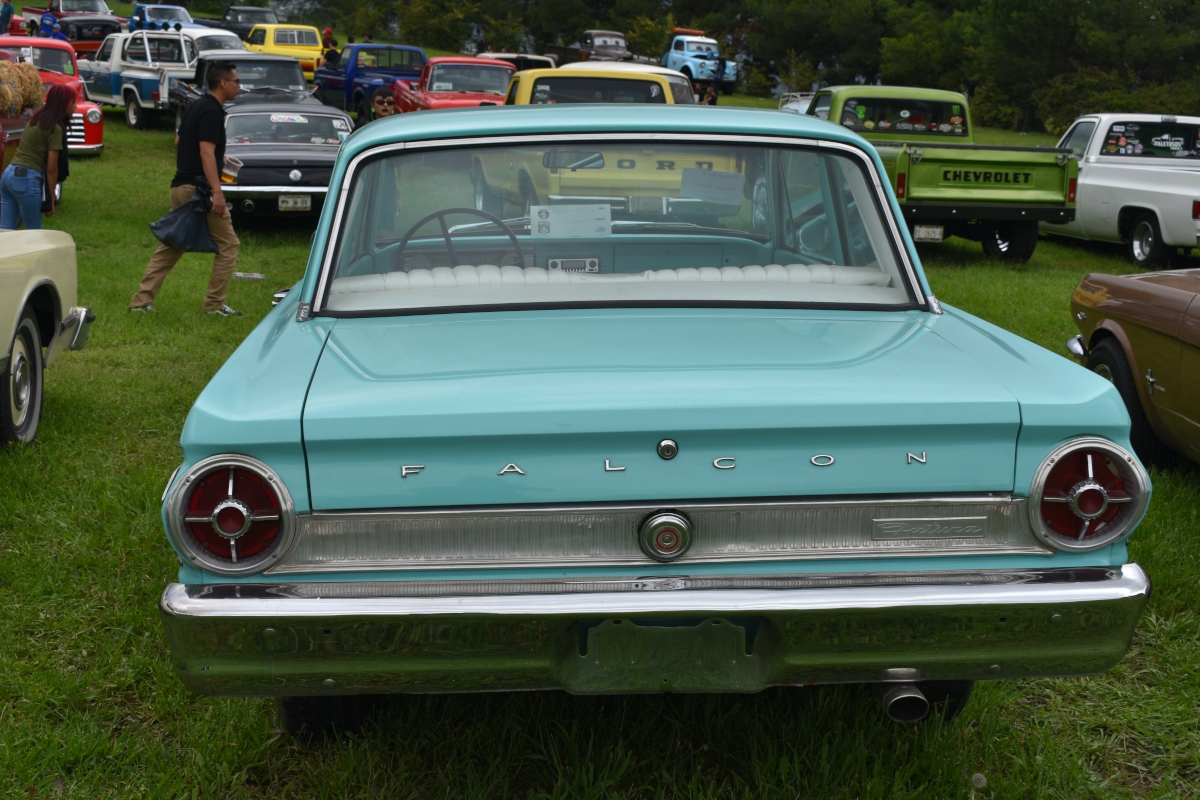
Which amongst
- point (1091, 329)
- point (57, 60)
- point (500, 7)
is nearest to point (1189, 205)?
point (1091, 329)

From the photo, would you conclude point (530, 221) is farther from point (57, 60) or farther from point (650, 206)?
point (57, 60)

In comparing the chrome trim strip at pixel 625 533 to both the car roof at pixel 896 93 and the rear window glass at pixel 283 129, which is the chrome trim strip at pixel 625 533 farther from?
the car roof at pixel 896 93

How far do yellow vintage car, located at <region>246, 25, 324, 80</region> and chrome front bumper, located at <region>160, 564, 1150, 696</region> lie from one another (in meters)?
31.8

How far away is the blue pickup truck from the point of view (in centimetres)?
2439

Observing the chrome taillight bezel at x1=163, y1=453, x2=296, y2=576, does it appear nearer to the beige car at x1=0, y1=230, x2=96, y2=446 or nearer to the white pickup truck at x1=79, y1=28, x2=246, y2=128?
the beige car at x1=0, y1=230, x2=96, y2=446

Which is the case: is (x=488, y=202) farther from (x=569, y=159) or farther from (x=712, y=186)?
(x=712, y=186)

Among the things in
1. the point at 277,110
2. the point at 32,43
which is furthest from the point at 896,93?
the point at 32,43

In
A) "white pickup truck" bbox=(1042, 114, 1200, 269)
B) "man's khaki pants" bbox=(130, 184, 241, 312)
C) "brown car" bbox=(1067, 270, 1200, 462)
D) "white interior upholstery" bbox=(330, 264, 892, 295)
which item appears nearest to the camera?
"white interior upholstery" bbox=(330, 264, 892, 295)

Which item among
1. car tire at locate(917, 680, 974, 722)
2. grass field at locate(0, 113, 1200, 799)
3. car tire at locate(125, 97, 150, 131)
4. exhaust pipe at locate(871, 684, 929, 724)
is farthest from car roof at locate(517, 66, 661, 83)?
car tire at locate(125, 97, 150, 131)

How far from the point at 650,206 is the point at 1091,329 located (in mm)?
2733

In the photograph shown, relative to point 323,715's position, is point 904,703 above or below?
above

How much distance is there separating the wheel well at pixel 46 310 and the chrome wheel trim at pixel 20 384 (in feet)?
0.63

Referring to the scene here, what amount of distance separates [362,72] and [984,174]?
16322 millimetres

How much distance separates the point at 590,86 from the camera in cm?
1199
